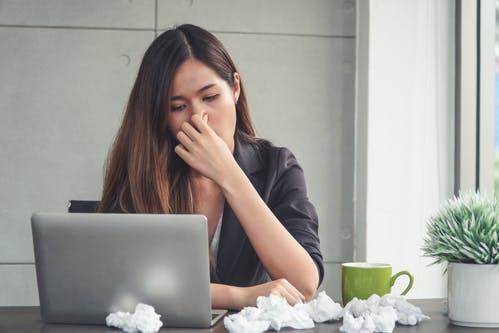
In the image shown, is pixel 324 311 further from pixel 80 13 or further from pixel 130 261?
pixel 80 13

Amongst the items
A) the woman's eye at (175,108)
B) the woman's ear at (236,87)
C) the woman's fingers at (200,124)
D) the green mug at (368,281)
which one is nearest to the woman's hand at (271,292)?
the green mug at (368,281)

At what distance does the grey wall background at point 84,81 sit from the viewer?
291cm

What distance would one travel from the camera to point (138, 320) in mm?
1093

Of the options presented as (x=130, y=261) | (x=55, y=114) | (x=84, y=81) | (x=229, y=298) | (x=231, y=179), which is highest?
(x=84, y=81)

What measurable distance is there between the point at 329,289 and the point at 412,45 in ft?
3.63

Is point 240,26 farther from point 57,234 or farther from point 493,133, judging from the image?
point 57,234

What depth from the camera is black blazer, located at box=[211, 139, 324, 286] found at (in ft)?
6.07

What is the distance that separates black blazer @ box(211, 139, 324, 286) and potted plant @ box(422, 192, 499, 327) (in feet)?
1.93

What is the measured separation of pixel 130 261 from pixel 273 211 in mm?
856

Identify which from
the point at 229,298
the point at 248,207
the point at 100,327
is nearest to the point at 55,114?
the point at 248,207

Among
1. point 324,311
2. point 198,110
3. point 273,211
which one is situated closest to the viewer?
point 324,311

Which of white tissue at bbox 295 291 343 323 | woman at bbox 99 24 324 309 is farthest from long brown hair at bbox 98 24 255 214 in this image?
white tissue at bbox 295 291 343 323

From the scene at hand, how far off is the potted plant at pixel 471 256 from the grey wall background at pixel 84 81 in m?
1.80

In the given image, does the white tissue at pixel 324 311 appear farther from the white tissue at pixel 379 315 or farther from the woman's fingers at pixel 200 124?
the woman's fingers at pixel 200 124
